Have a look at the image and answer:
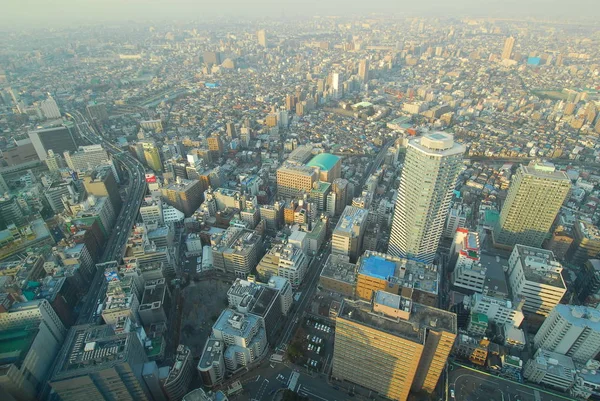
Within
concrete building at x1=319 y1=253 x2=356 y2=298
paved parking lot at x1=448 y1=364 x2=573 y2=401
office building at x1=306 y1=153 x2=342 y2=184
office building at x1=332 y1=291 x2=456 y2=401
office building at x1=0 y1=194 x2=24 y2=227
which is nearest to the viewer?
office building at x1=332 y1=291 x2=456 y2=401

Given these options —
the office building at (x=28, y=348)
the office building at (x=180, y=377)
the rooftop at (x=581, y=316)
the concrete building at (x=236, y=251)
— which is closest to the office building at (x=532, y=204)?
the rooftop at (x=581, y=316)

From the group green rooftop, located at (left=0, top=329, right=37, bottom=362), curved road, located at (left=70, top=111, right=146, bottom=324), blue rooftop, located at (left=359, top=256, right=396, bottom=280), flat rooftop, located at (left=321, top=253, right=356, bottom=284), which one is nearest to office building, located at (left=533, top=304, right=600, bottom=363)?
blue rooftop, located at (left=359, top=256, right=396, bottom=280)

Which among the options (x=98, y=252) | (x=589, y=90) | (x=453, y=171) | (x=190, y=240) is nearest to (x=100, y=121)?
(x=98, y=252)

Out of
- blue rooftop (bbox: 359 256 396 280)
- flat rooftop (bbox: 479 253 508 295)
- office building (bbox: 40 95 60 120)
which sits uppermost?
blue rooftop (bbox: 359 256 396 280)

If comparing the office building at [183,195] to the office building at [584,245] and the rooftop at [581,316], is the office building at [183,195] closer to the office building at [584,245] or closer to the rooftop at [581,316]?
the rooftop at [581,316]

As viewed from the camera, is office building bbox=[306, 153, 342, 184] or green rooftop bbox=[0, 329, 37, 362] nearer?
green rooftop bbox=[0, 329, 37, 362]

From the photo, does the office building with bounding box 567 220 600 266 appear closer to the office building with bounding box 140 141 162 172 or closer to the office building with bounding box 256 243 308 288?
the office building with bounding box 256 243 308 288

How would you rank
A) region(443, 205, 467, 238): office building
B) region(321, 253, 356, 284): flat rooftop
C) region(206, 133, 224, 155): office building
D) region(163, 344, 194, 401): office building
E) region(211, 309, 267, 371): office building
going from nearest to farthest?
region(163, 344, 194, 401): office building
region(211, 309, 267, 371): office building
region(321, 253, 356, 284): flat rooftop
region(443, 205, 467, 238): office building
region(206, 133, 224, 155): office building

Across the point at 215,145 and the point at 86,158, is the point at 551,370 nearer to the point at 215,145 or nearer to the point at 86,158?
the point at 215,145
